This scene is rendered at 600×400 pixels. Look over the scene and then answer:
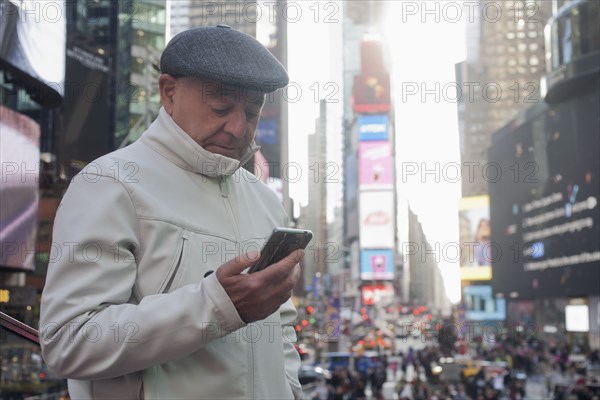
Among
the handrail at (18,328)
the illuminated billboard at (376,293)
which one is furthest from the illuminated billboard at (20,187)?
the illuminated billboard at (376,293)

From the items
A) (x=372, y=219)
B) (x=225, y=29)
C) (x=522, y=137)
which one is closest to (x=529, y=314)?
(x=372, y=219)

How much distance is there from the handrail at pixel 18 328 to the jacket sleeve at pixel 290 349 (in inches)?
26.4

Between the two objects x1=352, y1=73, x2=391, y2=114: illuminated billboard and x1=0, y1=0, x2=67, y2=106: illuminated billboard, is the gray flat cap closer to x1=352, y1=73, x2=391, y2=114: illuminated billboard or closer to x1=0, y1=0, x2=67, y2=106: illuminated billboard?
x1=0, y1=0, x2=67, y2=106: illuminated billboard

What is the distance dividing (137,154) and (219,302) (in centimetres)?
53

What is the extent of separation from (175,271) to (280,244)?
32 cm

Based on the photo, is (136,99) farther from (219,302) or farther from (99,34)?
(219,302)

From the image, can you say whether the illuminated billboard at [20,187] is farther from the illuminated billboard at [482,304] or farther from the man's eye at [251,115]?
the illuminated billboard at [482,304]

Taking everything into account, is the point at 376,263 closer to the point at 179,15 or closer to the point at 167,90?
the point at 179,15

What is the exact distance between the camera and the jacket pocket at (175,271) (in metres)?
1.78

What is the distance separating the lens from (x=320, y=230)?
169 meters

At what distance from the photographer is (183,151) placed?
1.95 metres

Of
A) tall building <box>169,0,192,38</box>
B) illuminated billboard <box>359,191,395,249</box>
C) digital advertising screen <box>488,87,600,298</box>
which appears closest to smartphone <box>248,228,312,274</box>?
digital advertising screen <box>488,87,600,298</box>

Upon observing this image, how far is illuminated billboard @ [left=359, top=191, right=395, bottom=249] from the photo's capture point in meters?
93.9

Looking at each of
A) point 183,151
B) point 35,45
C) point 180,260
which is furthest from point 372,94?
point 180,260
